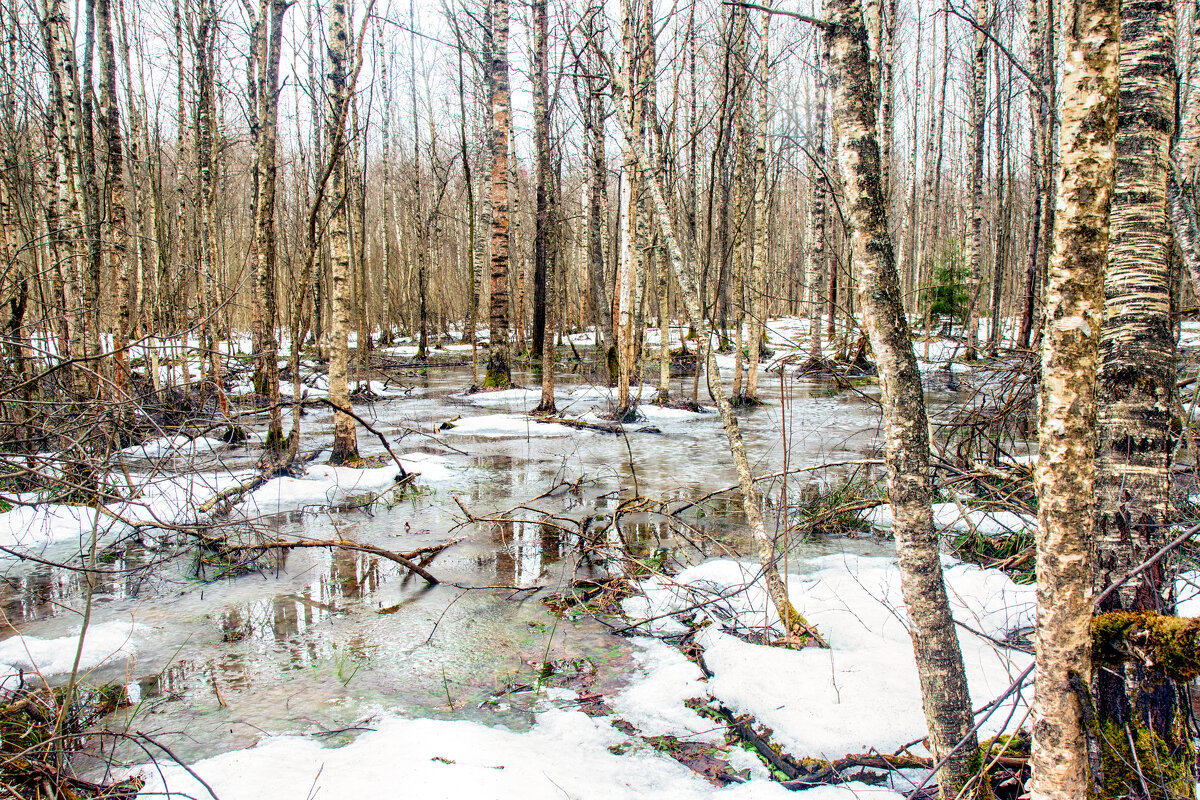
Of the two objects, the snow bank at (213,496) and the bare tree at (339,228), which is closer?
the snow bank at (213,496)

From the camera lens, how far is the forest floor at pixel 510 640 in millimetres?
2771

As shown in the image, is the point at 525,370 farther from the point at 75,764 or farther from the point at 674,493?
the point at 75,764

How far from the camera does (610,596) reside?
15.2 feet

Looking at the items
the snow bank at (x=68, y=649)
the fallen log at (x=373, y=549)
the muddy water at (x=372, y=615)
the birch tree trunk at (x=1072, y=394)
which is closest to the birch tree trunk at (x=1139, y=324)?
the birch tree trunk at (x=1072, y=394)

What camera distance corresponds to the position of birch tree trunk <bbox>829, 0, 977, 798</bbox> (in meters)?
2.03

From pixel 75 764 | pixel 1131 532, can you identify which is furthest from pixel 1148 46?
pixel 75 764

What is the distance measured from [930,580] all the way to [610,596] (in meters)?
2.80

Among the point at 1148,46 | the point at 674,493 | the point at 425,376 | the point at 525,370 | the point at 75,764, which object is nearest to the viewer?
the point at 1148,46

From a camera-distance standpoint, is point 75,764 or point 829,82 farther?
point 75,764

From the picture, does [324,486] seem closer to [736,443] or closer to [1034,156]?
[736,443]

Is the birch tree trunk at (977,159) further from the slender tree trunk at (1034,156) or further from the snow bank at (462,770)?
the snow bank at (462,770)

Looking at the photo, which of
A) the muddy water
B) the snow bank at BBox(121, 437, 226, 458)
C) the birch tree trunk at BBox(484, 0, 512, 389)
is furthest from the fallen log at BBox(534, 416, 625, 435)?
the snow bank at BBox(121, 437, 226, 458)

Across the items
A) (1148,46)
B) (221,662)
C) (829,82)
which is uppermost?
(1148,46)

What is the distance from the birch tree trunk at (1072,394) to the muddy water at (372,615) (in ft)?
3.62
